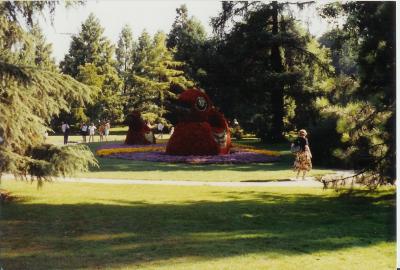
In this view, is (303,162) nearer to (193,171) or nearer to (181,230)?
(193,171)

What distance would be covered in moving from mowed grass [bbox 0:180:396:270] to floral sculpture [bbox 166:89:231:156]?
36.3 ft

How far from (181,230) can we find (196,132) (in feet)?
51.7

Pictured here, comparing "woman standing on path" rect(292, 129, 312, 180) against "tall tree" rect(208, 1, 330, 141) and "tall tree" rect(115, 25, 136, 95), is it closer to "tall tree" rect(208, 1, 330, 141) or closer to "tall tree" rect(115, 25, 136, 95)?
"tall tree" rect(208, 1, 330, 141)

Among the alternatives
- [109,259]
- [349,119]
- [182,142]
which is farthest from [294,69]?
[109,259]

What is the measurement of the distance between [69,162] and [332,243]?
17.8ft

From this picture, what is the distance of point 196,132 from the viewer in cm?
2383

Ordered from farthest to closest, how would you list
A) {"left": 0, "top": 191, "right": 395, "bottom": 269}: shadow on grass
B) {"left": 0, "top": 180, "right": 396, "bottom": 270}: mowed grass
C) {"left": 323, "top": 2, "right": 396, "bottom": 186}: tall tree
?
1. {"left": 323, "top": 2, "right": 396, "bottom": 186}: tall tree
2. {"left": 0, "top": 191, "right": 395, "bottom": 269}: shadow on grass
3. {"left": 0, "top": 180, "right": 396, "bottom": 270}: mowed grass

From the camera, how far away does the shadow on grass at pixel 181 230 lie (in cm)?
667

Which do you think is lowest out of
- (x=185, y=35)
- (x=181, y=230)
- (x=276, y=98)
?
(x=181, y=230)

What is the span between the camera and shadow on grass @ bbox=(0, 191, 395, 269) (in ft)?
21.9

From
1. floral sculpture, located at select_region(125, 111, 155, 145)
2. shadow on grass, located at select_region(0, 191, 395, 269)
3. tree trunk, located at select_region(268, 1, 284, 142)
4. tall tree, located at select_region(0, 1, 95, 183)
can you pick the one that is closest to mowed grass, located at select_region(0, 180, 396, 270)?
shadow on grass, located at select_region(0, 191, 395, 269)

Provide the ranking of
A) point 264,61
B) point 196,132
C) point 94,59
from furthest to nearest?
point 264,61 < point 94,59 < point 196,132

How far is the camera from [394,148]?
9070mm

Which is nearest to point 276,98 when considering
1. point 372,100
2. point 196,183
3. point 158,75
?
point 158,75
